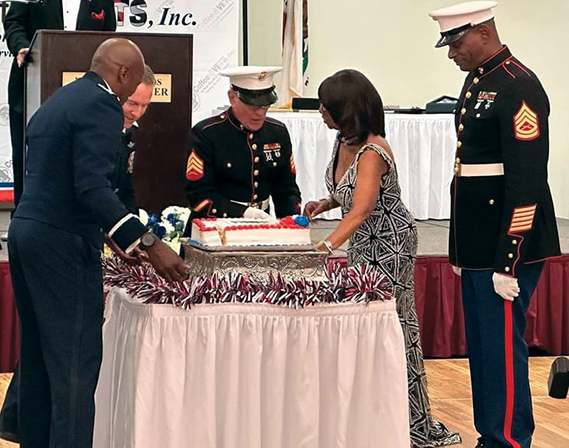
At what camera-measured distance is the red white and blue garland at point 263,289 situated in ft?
9.02

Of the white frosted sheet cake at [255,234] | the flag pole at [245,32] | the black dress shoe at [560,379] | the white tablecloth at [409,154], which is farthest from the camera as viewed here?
the flag pole at [245,32]

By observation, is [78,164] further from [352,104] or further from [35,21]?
[35,21]

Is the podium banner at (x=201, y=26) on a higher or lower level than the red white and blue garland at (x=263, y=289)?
higher

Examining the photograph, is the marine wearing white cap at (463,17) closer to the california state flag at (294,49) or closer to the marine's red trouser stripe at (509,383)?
the marine's red trouser stripe at (509,383)

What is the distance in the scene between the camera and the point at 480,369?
3418 millimetres

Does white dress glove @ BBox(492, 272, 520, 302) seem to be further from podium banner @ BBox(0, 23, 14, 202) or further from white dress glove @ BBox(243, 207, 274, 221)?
podium banner @ BBox(0, 23, 14, 202)

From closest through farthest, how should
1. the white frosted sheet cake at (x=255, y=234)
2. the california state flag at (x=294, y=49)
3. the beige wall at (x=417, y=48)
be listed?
the white frosted sheet cake at (x=255, y=234)
the california state flag at (x=294, y=49)
the beige wall at (x=417, y=48)

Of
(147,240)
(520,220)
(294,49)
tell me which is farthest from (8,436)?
(294,49)

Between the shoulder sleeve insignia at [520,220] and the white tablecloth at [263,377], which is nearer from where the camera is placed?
the white tablecloth at [263,377]

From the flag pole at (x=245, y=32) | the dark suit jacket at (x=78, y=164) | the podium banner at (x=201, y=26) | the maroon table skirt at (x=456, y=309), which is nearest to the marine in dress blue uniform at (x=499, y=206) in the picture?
the dark suit jacket at (x=78, y=164)

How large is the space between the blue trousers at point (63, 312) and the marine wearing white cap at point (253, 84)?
3.40 ft

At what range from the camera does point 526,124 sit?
3.18 m

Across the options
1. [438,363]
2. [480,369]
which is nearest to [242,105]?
[480,369]

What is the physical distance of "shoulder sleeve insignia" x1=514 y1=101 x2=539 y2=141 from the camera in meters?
3.17
